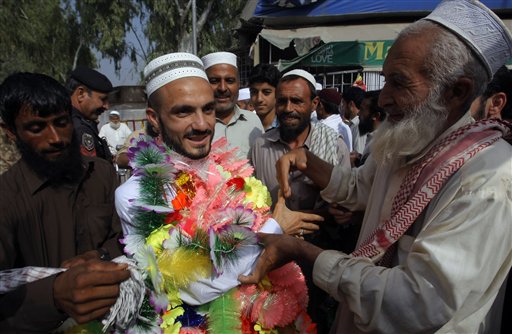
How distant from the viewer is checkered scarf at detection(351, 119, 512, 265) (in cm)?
154

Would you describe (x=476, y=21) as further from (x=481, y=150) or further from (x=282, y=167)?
(x=282, y=167)

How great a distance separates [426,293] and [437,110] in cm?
72

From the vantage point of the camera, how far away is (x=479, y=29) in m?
1.58

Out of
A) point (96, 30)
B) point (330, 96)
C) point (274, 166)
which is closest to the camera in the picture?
point (274, 166)

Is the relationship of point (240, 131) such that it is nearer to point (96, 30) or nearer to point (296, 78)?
point (296, 78)

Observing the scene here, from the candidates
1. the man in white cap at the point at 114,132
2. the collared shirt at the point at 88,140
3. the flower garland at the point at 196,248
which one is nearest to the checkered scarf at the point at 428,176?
the flower garland at the point at 196,248

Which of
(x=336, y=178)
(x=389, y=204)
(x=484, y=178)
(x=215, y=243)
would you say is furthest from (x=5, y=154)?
(x=484, y=178)

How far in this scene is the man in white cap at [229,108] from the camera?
387 cm

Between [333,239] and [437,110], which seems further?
[333,239]

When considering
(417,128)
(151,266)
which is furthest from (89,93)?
(417,128)

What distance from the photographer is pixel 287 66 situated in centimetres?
1107

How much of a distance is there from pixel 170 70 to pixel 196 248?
3.16 ft

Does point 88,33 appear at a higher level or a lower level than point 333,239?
higher

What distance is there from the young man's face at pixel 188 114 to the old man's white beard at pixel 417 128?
93 centimetres
